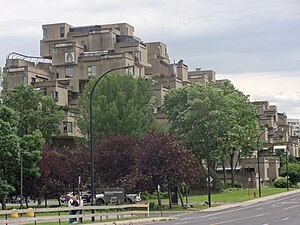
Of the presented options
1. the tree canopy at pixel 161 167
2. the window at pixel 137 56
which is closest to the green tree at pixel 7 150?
the tree canopy at pixel 161 167

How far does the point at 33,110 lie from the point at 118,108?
12135 mm

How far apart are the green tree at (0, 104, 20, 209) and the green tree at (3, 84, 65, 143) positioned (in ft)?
83.3

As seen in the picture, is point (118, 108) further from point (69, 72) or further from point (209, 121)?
point (69, 72)

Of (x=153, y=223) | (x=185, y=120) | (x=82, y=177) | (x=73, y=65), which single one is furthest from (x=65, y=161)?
(x=73, y=65)

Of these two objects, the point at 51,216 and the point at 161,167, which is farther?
the point at 161,167

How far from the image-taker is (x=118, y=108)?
269ft

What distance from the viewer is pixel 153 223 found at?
3941cm

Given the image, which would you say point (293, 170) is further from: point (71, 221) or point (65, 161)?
point (71, 221)

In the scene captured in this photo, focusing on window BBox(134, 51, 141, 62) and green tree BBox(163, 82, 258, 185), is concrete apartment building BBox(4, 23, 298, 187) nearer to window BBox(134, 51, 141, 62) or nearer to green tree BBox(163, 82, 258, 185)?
window BBox(134, 51, 141, 62)

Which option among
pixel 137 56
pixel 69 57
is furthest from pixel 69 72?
pixel 137 56

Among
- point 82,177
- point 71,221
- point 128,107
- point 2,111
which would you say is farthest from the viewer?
point 128,107

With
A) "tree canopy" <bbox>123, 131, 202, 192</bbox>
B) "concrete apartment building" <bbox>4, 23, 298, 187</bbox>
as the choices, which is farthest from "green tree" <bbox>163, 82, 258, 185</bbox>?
"tree canopy" <bbox>123, 131, 202, 192</bbox>

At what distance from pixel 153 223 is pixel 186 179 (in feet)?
61.7

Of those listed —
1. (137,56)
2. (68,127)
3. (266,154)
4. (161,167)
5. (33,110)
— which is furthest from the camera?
(266,154)
